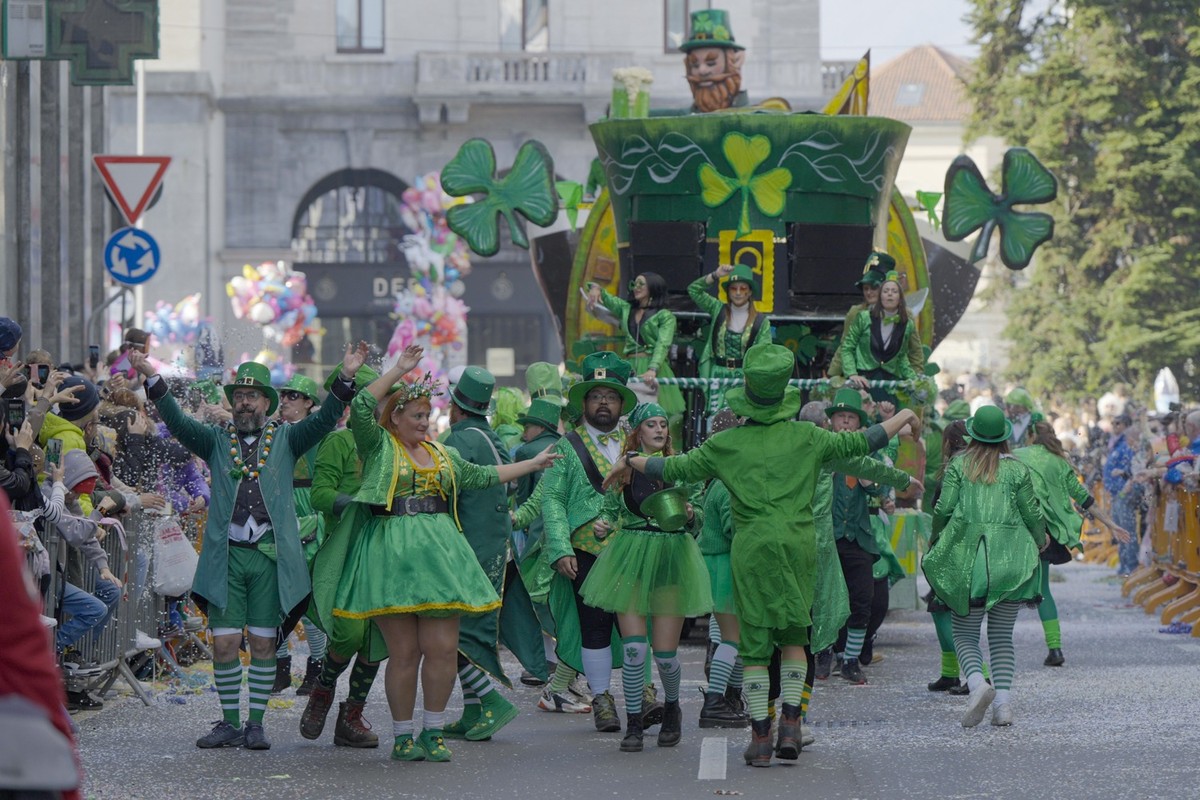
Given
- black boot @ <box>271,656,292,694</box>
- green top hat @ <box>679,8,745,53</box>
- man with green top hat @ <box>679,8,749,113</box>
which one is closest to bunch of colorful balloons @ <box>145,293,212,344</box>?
green top hat @ <box>679,8,745,53</box>

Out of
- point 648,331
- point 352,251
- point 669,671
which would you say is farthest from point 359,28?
point 669,671

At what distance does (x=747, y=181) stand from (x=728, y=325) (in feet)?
4.39

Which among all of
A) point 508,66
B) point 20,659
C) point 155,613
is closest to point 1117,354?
point 508,66

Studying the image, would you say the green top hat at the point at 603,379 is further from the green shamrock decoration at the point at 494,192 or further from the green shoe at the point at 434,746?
the green shamrock decoration at the point at 494,192

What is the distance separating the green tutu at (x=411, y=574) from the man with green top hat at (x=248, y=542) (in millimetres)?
682

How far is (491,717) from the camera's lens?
10.1m

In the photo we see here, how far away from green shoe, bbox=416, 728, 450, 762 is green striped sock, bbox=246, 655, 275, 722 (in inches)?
34.3

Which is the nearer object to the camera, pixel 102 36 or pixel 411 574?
pixel 411 574

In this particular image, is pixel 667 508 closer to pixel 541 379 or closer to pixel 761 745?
pixel 761 745

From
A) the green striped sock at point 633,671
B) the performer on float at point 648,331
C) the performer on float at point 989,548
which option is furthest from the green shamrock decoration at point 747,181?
the green striped sock at point 633,671

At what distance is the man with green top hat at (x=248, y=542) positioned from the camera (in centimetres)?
972

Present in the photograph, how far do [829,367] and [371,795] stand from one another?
730 centimetres

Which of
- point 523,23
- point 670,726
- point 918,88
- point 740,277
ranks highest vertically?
point 918,88

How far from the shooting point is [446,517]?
9.27m
